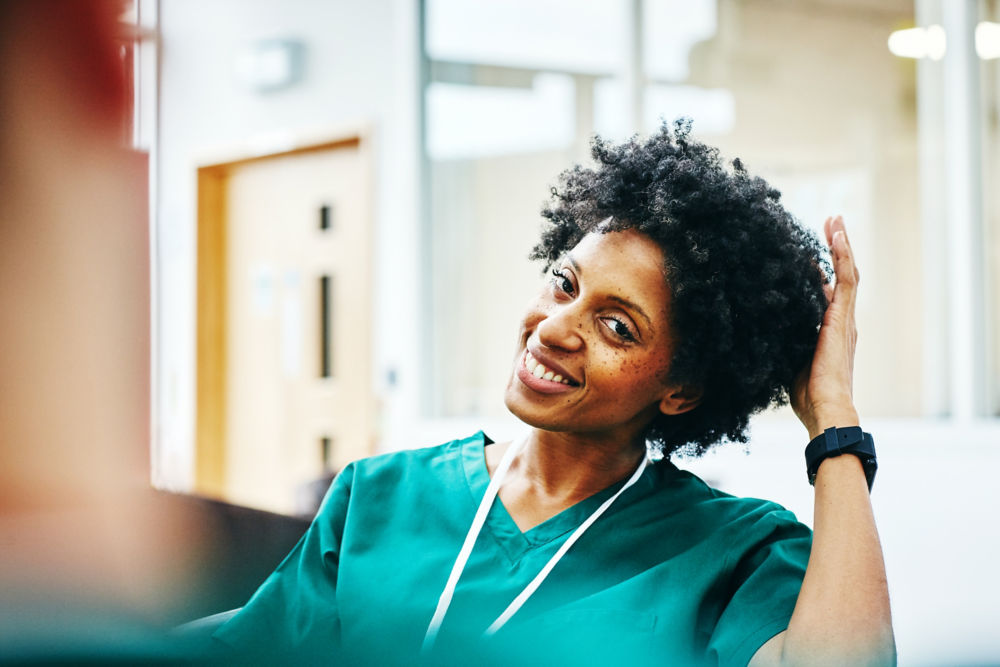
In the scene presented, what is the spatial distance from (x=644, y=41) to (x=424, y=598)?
8.14 ft

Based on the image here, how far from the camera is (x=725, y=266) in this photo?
2.52ft

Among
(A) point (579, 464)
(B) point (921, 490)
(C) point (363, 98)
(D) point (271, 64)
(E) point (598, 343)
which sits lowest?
(B) point (921, 490)

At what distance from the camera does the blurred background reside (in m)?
2.52

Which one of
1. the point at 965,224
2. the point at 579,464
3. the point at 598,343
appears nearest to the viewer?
the point at 598,343

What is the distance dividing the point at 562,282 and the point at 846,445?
0.87ft

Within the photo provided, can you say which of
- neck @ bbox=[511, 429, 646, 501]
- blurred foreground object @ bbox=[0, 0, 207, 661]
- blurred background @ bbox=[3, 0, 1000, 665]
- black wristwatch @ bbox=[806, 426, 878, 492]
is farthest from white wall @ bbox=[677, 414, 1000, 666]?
blurred foreground object @ bbox=[0, 0, 207, 661]

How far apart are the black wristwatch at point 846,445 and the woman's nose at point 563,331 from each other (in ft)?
0.66

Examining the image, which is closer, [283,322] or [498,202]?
[498,202]

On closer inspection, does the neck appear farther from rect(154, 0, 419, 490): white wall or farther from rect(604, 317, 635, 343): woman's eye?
rect(154, 0, 419, 490): white wall

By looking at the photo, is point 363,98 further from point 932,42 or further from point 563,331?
point 563,331

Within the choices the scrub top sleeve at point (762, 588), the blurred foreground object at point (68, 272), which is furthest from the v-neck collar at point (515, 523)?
the blurred foreground object at point (68, 272)

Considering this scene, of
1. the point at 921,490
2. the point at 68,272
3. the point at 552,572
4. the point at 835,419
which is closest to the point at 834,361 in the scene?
the point at 835,419

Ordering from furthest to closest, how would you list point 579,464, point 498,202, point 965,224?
point 498,202 → point 965,224 → point 579,464

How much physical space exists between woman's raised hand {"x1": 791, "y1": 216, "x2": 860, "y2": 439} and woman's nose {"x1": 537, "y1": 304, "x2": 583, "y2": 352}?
20cm
